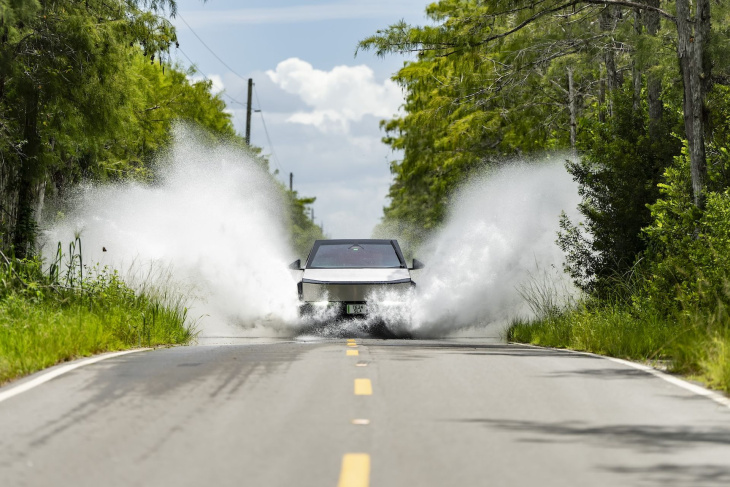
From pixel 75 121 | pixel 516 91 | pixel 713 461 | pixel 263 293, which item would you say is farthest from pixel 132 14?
pixel 713 461

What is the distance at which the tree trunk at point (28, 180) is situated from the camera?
64.6 ft

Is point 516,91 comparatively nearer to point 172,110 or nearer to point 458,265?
point 458,265

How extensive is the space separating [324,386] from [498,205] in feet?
63.4

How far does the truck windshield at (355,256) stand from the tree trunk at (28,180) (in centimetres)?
528

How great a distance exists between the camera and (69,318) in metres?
13.7

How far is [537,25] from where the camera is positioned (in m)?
23.9

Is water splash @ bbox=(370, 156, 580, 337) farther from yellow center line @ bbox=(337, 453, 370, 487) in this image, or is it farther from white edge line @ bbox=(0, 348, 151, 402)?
yellow center line @ bbox=(337, 453, 370, 487)

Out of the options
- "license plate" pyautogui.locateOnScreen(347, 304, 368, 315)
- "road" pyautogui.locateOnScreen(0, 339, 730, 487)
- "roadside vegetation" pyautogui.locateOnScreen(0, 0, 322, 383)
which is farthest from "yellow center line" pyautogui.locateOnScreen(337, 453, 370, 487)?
"license plate" pyautogui.locateOnScreen(347, 304, 368, 315)

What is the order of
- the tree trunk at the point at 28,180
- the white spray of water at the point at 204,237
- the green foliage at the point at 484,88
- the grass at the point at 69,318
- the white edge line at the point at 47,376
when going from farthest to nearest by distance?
the white spray of water at the point at 204,237, the tree trunk at the point at 28,180, the green foliage at the point at 484,88, the grass at the point at 69,318, the white edge line at the point at 47,376

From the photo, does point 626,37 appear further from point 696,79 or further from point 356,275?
point 356,275

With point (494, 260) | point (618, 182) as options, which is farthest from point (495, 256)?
point (618, 182)

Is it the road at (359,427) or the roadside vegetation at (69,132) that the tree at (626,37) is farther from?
the road at (359,427)

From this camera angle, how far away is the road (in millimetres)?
5824

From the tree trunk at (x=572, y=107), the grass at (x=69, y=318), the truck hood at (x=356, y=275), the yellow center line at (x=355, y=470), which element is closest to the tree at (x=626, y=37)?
the truck hood at (x=356, y=275)
